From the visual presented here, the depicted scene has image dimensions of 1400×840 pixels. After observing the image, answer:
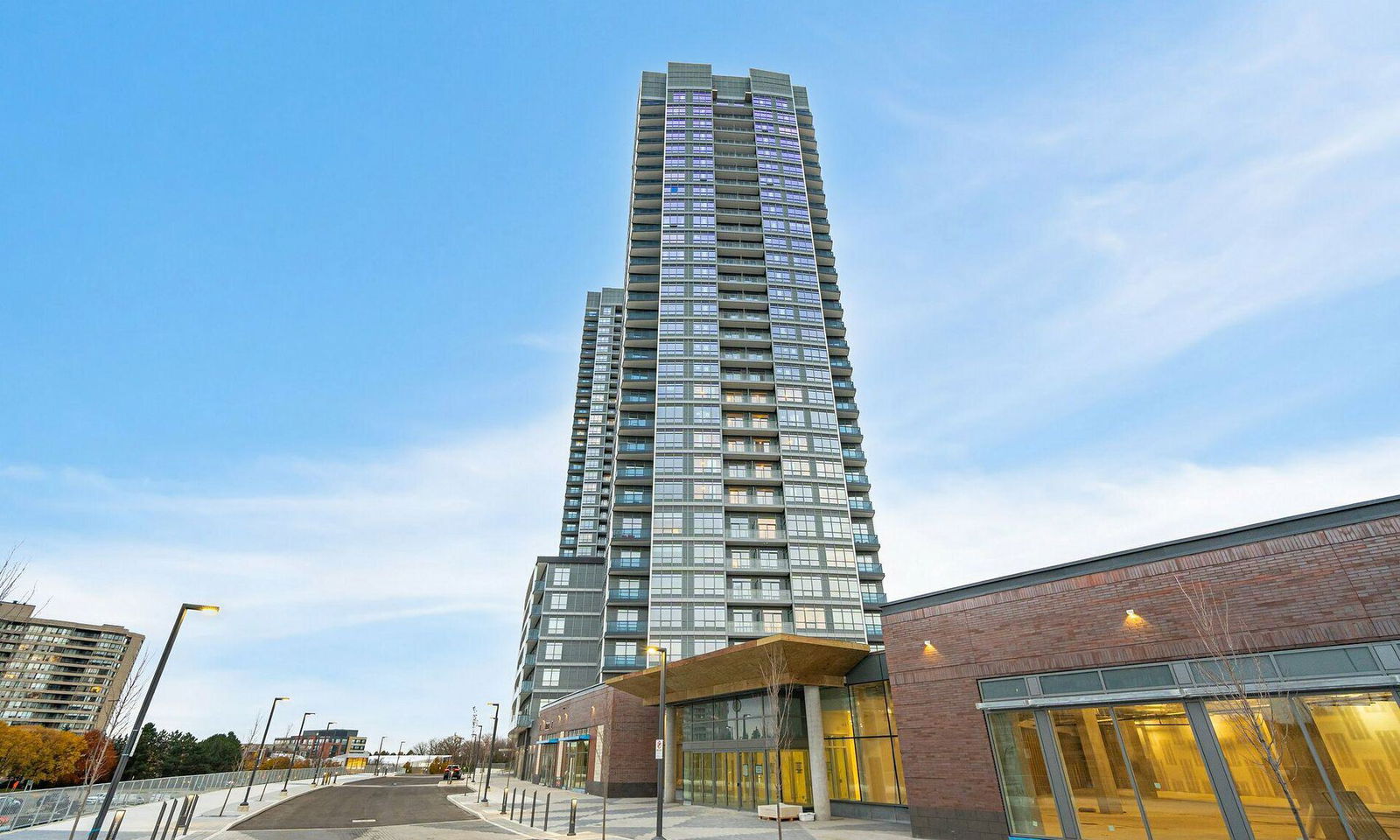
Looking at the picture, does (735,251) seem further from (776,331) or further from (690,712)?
(690,712)

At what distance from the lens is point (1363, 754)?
41.6 feet

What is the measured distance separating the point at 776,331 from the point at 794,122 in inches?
1531

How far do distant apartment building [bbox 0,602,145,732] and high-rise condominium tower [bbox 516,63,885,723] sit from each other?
131 metres

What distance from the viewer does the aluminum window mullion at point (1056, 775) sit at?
16250 mm

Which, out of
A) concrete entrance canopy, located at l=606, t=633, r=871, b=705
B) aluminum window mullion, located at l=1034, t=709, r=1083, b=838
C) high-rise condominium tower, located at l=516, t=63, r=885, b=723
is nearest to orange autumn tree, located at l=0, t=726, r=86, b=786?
high-rise condominium tower, located at l=516, t=63, r=885, b=723

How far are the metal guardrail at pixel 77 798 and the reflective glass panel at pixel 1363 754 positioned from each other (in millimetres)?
33910

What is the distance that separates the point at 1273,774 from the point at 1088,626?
4.75 m

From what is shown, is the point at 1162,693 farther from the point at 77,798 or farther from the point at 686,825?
the point at 77,798

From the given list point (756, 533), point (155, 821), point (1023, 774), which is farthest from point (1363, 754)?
point (756, 533)

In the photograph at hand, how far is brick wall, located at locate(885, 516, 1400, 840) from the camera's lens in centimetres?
1345

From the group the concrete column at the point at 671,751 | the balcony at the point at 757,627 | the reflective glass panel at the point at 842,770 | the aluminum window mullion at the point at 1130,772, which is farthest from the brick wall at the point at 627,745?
the aluminum window mullion at the point at 1130,772

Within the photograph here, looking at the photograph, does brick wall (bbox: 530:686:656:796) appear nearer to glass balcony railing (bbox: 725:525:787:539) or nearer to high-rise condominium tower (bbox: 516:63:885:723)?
high-rise condominium tower (bbox: 516:63:885:723)

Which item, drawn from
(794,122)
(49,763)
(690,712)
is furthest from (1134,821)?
(49,763)

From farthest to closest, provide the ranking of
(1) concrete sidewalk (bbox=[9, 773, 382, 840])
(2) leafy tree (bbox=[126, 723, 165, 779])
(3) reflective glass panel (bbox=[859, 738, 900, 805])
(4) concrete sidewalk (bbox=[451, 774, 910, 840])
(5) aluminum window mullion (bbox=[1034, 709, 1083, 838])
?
(2) leafy tree (bbox=[126, 723, 165, 779]) < (3) reflective glass panel (bbox=[859, 738, 900, 805]) < (4) concrete sidewalk (bbox=[451, 774, 910, 840]) < (1) concrete sidewalk (bbox=[9, 773, 382, 840]) < (5) aluminum window mullion (bbox=[1034, 709, 1083, 838])
